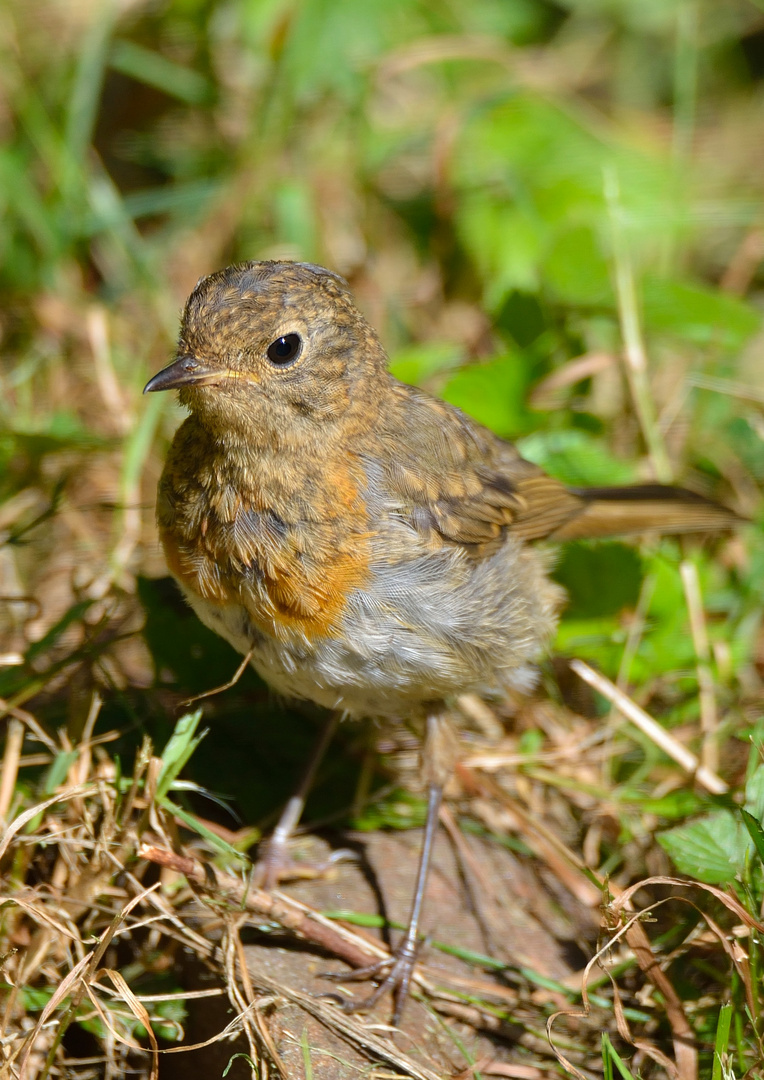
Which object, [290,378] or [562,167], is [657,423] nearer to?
[562,167]

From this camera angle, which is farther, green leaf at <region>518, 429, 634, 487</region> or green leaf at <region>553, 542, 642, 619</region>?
green leaf at <region>518, 429, 634, 487</region>

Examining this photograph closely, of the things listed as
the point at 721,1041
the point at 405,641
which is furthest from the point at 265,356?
the point at 721,1041

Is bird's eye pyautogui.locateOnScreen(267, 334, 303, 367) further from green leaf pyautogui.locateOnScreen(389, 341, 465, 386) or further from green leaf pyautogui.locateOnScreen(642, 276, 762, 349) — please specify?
green leaf pyautogui.locateOnScreen(642, 276, 762, 349)

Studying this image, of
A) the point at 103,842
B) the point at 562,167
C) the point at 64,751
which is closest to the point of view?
the point at 103,842

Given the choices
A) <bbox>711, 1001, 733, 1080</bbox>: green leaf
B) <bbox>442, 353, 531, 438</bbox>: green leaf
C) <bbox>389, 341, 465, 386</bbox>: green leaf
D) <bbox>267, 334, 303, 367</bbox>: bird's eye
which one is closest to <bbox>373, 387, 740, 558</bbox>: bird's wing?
<bbox>267, 334, 303, 367</bbox>: bird's eye

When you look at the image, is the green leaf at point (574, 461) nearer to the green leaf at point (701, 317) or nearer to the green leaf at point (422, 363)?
the green leaf at point (422, 363)

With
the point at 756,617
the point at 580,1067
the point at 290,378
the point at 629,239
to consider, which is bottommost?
the point at 580,1067

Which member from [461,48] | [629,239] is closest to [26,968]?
[629,239]
